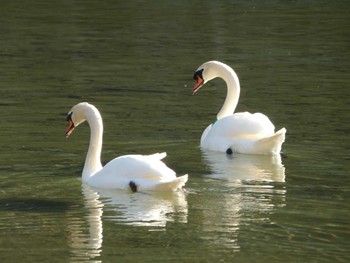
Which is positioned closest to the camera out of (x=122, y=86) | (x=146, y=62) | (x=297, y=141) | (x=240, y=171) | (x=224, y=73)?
(x=240, y=171)

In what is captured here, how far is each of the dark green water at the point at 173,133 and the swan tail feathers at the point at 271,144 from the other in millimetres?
152

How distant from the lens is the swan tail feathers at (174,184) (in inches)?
476

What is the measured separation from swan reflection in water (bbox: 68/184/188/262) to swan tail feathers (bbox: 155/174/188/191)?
8cm

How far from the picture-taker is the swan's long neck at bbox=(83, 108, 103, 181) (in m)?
13.1

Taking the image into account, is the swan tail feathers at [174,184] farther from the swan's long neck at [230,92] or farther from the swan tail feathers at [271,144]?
the swan's long neck at [230,92]

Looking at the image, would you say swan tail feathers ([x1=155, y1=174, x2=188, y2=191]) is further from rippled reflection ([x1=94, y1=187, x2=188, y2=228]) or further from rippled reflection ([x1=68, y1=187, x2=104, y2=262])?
rippled reflection ([x1=68, y1=187, x2=104, y2=262])

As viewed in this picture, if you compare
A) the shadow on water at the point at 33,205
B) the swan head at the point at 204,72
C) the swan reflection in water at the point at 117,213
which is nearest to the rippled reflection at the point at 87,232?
the swan reflection in water at the point at 117,213

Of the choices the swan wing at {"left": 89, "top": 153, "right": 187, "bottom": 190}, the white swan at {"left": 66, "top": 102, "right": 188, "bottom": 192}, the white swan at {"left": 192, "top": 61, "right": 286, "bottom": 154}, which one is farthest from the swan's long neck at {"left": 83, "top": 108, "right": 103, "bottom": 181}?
the white swan at {"left": 192, "top": 61, "right": 286, "bottom": 154}

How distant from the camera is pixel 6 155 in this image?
14117 millimetres

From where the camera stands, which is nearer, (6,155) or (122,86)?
(6,155)

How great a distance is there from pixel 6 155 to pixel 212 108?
4307mm

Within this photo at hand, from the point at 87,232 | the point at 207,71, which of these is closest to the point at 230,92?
the point at 207,71

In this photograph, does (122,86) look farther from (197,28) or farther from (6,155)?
(197,28)

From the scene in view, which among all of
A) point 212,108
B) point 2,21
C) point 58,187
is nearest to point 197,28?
point 2,21
